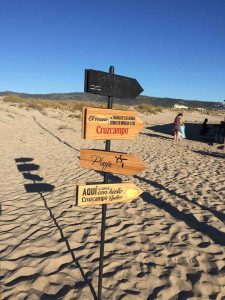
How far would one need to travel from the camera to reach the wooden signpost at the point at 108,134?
3.44 m

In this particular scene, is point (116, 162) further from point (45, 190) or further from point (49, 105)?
point (49, 105)

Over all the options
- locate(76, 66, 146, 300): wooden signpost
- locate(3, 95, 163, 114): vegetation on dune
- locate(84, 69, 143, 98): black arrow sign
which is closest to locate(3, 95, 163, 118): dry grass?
locate(3, 95, 163, 114): vegetation on dune

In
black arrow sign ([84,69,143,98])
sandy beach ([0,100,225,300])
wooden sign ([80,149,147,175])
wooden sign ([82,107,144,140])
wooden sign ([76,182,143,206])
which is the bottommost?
sandy beach ([0,100,225,300])

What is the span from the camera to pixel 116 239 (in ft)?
17.5

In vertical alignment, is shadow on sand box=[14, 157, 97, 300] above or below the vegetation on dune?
below

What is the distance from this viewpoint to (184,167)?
11.3 metres

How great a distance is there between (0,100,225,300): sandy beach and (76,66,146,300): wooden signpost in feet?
2.61

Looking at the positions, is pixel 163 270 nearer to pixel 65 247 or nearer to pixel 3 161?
pixel 65 247

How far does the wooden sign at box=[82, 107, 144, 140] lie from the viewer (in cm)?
343

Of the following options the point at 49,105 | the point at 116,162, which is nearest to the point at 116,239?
the point at 116,162

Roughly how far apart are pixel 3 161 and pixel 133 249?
770 centimetres

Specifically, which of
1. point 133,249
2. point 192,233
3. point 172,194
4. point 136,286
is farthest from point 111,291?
point 172,194

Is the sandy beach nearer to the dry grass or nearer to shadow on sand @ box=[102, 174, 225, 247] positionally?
shadow on sand @ box=[102, 174, 225, 247]

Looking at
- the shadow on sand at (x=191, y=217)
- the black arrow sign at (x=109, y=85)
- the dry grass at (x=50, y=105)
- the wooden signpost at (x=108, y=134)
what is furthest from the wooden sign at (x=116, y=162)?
the dry grass at (x=50, y=105)
